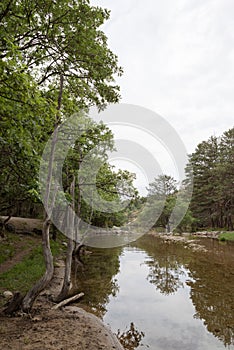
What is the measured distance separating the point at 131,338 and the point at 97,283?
5.38 meters

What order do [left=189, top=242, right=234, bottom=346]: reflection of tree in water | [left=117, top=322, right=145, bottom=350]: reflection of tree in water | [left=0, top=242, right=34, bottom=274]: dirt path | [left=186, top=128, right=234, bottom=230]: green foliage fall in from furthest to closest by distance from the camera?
1. [left=186, top=128, right=234, bottom=230]: green foliage
2. [left=0, top=242, right=34, bottom=274]: dirt path
3. [left=189, top=242, right=234, bottom=346]: reflection of tree in water
4. [left=117, top=322, right=145, bottom=350]: reflection of tree in water

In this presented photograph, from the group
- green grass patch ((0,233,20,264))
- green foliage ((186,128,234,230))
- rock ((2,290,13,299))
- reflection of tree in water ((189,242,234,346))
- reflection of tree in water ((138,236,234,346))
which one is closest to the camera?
reflection of tree in water ((189,242,234,346))

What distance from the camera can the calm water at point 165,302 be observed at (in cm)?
680

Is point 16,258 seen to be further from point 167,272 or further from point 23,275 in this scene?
point 167,272

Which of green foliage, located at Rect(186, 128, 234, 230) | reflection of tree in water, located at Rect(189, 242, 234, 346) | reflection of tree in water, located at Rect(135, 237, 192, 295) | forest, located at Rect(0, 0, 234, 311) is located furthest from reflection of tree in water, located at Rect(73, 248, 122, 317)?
green foliage, located at Rect(186, 128, 234, 230)

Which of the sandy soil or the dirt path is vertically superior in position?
the dirt path

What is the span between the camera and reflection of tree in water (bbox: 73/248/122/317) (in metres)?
9.17

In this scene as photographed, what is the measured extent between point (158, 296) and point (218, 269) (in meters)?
6.22

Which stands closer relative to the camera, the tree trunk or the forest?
the forest

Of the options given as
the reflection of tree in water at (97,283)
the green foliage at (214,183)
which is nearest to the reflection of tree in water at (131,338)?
the reflection of tree in water at (97,283)

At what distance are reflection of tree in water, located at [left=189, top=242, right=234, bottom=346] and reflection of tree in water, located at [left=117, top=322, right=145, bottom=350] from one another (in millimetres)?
2160

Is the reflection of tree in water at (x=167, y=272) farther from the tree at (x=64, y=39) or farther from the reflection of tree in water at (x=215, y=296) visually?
the tree at (x=64, y=39)

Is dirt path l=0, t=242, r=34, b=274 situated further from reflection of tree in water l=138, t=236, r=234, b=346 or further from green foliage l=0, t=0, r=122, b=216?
reflection of tree in water l=138, t=236, r=234, b=346

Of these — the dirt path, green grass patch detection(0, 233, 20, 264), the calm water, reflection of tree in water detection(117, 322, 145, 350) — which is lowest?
reflection of tree in water detection(117, 322, 145, 350)
